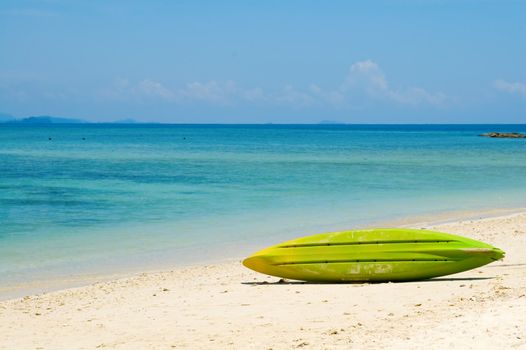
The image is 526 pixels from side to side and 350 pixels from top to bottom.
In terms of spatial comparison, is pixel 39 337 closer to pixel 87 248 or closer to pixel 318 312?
pixel 318 312

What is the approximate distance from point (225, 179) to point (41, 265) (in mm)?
18713

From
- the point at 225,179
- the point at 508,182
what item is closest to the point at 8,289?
the point at 225,179

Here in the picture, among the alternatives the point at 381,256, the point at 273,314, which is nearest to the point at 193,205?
the point at 381,256

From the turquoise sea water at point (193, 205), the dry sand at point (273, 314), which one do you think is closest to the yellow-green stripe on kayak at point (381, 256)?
the dry sand at point (273, 314)

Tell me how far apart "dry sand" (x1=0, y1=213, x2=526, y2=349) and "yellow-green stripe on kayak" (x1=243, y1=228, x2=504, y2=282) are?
0.20 metres

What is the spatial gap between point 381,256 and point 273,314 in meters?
2.09

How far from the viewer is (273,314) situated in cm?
766

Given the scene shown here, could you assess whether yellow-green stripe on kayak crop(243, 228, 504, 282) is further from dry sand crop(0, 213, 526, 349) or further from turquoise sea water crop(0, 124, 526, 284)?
turquoise sea water crop(0, 124, 526, 284)

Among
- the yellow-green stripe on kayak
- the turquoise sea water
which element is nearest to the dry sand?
the yellow-green stripe on kayak

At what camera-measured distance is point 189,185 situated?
2827 cm

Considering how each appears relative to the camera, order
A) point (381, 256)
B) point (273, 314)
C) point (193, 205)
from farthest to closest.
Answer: point (193, 205) → point (381, 256) → point (273, 314)

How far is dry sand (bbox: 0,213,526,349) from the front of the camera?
6.26 meters

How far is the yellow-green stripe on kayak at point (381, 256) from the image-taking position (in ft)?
29.7

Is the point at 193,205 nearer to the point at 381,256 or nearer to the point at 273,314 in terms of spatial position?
the point at 381,256
